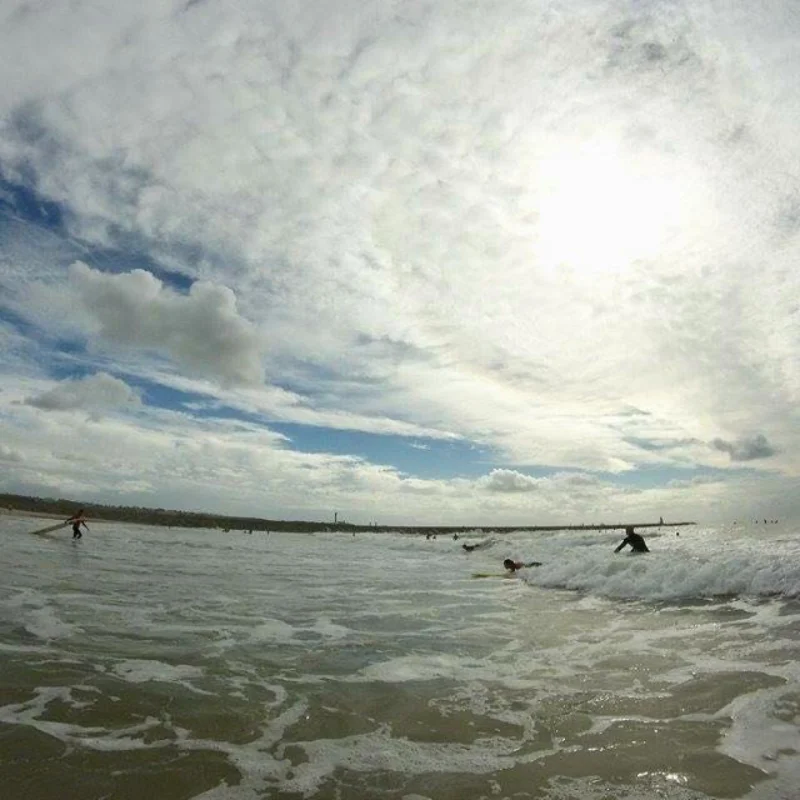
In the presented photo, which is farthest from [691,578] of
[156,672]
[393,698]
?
[156,672]

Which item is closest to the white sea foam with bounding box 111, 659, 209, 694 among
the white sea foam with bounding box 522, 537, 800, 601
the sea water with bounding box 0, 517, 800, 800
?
the sea water with bounding box 0, 517, 800, 800

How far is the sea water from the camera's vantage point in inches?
188

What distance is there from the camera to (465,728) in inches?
239

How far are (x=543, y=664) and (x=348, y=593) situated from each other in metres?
9.38

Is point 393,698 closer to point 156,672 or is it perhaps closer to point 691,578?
point 156,672

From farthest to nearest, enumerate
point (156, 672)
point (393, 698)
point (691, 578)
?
point (691, 578)
point (156, 672)
point (393, 698)

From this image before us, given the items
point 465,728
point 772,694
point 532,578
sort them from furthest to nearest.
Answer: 1. point 532,578
2. point 772,694
3. point 465,728

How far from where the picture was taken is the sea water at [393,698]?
477 cm

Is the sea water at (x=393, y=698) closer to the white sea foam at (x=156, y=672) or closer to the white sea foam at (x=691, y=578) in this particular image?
the white sea foam at (x=156, y=672)

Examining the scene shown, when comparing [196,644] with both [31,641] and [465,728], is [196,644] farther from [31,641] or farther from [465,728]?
[465,728]

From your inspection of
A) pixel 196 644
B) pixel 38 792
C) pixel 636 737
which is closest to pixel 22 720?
pixel 38 792

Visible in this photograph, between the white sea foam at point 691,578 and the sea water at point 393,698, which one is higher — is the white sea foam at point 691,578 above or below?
above

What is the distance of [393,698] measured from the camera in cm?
710

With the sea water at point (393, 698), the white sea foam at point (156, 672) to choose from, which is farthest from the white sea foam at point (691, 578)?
the white sea foam at point (156, 672)
